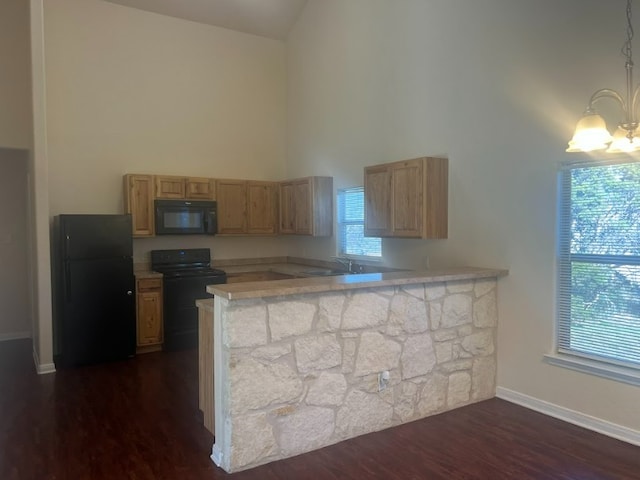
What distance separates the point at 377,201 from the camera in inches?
193

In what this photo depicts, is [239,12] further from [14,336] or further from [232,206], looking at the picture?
[14,336]

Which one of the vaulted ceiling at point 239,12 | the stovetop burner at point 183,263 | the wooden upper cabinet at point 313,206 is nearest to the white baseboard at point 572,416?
the wooden upper cabinet at point 313,206

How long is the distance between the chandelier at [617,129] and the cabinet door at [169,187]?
14.7 feet

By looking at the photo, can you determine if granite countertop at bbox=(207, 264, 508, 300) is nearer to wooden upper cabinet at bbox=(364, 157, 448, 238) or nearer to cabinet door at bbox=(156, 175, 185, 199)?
wooden upper cabinet at bbox=(364, 157, 448, 238)

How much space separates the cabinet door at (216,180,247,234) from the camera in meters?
6.23

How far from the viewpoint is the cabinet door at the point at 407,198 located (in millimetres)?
4398

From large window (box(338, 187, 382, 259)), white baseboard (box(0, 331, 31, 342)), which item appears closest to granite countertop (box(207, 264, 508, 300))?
large window (box(338, 187, 382, 259))

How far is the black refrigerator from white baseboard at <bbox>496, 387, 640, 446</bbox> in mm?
3896

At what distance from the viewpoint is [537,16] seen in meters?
3.65

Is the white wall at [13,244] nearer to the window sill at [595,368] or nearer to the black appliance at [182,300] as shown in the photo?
the black appliance at [182,300]

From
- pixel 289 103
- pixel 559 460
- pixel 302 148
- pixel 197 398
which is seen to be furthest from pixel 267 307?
pixel 289 103

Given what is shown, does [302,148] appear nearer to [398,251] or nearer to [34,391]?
[398,251]

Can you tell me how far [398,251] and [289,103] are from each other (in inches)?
124

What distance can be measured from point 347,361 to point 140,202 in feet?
11.9
